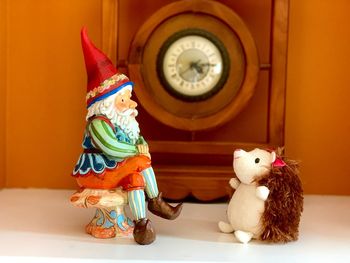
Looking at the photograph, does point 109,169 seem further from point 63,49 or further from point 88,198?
point 63,49

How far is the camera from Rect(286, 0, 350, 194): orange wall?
3.48 ft

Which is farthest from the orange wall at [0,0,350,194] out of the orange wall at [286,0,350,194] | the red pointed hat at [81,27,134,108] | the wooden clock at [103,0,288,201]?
the red pointed hat at [81,27,134,108]

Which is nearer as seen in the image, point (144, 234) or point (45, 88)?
point (144, 234)

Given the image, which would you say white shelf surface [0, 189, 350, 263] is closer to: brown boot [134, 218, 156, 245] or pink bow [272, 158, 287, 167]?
A: brown boot [134, 218, 156, 245]

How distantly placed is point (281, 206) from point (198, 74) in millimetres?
358

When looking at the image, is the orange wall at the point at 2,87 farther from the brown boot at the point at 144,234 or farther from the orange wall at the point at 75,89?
the brown boot at the point at 144,234

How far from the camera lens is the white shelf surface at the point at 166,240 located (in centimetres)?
63

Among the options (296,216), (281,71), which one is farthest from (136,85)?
(296,216)

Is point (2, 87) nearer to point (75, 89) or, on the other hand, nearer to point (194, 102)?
point (75, 89)

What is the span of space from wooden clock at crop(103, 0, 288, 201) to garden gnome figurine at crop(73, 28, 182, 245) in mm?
205

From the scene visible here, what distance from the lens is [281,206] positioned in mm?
705

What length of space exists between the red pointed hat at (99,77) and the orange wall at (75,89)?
13.3 inches

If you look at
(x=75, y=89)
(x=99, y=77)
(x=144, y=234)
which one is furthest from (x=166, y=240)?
(x=75, y=89)

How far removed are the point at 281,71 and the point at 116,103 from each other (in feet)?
1.19
